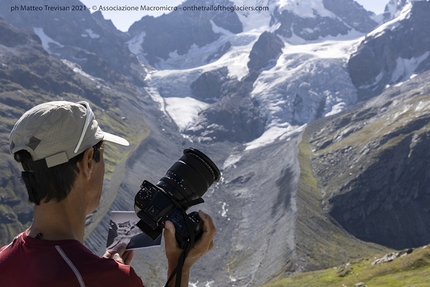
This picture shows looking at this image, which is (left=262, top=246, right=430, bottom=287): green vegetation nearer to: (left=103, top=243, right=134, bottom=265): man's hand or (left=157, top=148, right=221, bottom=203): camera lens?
(left=103, top=243, right=134, bottom=265): man's hand

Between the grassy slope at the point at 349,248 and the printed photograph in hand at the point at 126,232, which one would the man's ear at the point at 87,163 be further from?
the grassy slope at the point at 349,248

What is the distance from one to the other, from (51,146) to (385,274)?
156 ft

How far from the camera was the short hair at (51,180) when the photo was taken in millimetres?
4586

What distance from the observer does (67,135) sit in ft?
14.9

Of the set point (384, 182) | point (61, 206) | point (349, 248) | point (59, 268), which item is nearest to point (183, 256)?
point (59, 268)

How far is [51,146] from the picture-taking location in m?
4.48

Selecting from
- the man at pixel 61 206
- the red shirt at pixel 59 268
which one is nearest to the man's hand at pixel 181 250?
the man at pixel 61 206

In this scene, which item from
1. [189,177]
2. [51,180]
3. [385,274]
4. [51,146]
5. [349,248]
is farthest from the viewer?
[349,248]

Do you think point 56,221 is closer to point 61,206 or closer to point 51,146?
point 61,206

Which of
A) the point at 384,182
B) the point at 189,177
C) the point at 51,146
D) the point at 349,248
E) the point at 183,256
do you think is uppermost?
the point at 51,146

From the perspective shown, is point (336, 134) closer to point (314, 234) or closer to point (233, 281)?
point (314, 234)

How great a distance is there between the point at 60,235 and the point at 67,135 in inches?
36.8

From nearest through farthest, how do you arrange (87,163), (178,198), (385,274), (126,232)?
(87,163) → (178,198) → (126,232) → (385,274)

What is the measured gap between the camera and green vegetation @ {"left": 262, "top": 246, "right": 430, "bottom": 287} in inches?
1613
